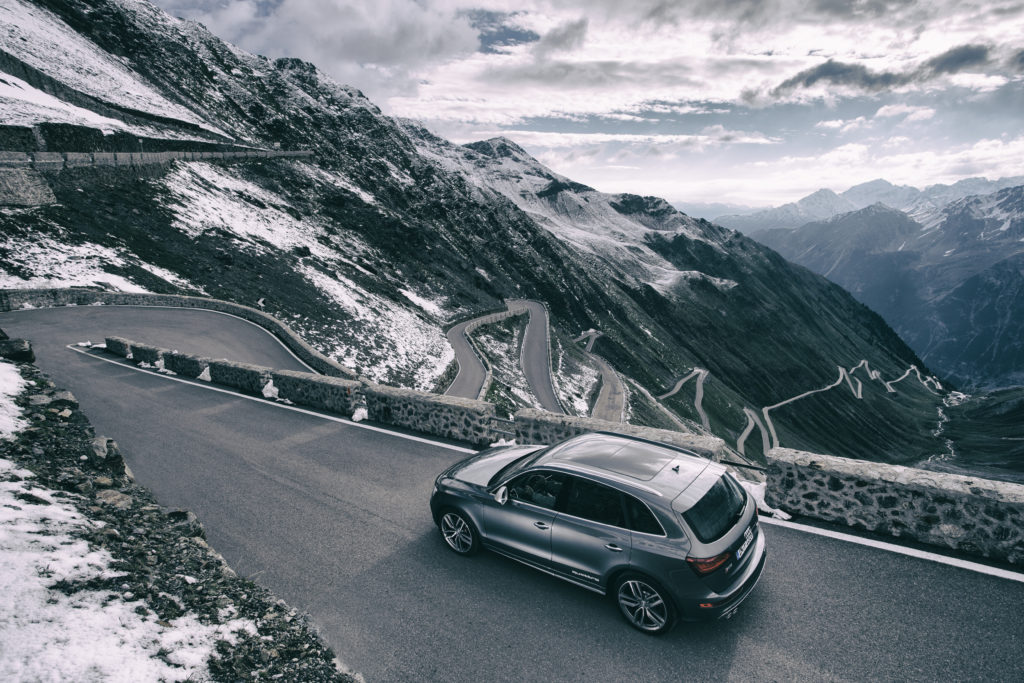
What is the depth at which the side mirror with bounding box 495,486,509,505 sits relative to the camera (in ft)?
20.9

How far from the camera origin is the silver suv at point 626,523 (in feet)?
16.8

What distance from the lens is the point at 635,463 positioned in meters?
6.11

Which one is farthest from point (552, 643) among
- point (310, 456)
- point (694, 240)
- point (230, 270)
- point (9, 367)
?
point (694, 240)

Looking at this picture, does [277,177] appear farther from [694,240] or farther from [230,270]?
[694,240]

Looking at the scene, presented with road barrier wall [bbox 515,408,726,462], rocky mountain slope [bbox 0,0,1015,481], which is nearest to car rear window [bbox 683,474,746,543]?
road barrier wall [bbox 515,408,726,462]

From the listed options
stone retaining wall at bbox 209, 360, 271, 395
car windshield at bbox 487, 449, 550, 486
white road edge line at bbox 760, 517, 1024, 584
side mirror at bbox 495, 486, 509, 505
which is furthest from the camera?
stone retaining wall at bbox 209, 360, 271, 395

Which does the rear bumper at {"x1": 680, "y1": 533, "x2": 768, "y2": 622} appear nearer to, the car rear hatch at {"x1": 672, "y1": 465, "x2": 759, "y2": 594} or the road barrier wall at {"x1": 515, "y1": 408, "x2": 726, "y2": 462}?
the car rear hatch at {"x1": 672, "y1": 465, "x2": 759, "y2": 594}

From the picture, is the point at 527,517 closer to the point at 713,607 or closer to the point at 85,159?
the point at 713,607

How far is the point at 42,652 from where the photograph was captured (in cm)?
377

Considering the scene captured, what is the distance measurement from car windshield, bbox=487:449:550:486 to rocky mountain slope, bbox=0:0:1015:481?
85.1 feet

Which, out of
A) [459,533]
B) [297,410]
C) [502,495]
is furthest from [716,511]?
[297,410]

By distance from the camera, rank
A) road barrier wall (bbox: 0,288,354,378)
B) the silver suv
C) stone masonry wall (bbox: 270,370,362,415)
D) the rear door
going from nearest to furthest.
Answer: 1. the silver suv
2. the rear door
3. stone masonry wall (bbox: 270,370,362,415)
4. road barrier wall (bbox: 0,288,354,378)

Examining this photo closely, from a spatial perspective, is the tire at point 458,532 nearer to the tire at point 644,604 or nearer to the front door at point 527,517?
the front door at point 527,517

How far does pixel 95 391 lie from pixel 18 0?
95205 millimetres
